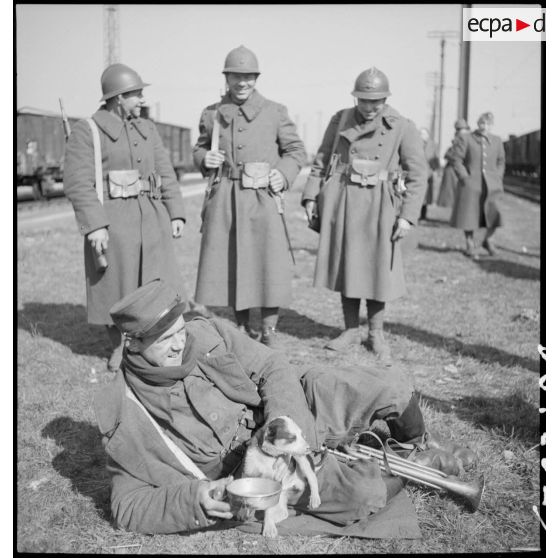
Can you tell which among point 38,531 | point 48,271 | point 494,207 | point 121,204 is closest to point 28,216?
point 48,271

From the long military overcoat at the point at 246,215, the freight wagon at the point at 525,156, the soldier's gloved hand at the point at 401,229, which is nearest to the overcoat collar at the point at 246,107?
the long military overcoat at the point at 246,215

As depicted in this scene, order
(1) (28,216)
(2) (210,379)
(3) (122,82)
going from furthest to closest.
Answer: (1) (28,216) < (3) (122,82) < (2) (210,379)

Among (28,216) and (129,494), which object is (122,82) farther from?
(28,216)

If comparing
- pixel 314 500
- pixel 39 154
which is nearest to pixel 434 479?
pixel 314 500

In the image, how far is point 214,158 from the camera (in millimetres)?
5555

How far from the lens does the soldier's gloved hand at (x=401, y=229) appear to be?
570cm

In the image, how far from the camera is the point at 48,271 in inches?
378

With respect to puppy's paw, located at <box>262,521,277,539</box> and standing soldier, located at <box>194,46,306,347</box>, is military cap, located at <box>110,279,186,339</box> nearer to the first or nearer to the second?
puppy's paw, located at <box>262,521,277,539</box>

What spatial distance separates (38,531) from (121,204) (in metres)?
2.75

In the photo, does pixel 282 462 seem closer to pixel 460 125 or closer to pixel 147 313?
pixel 147 313

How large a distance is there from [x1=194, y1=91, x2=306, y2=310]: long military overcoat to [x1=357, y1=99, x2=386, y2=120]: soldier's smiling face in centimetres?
58

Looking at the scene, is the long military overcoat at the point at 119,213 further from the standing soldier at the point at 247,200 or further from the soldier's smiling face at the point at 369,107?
the soldier's smiling face at the point at 369,107

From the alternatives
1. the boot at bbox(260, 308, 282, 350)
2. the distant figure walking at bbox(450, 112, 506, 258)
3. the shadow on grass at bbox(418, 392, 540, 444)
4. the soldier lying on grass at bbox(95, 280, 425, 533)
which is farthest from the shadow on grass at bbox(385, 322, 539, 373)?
the distant figure walking at bbox(450, 112, 506, 258)

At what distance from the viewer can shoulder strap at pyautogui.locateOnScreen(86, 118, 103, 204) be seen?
509 cm
